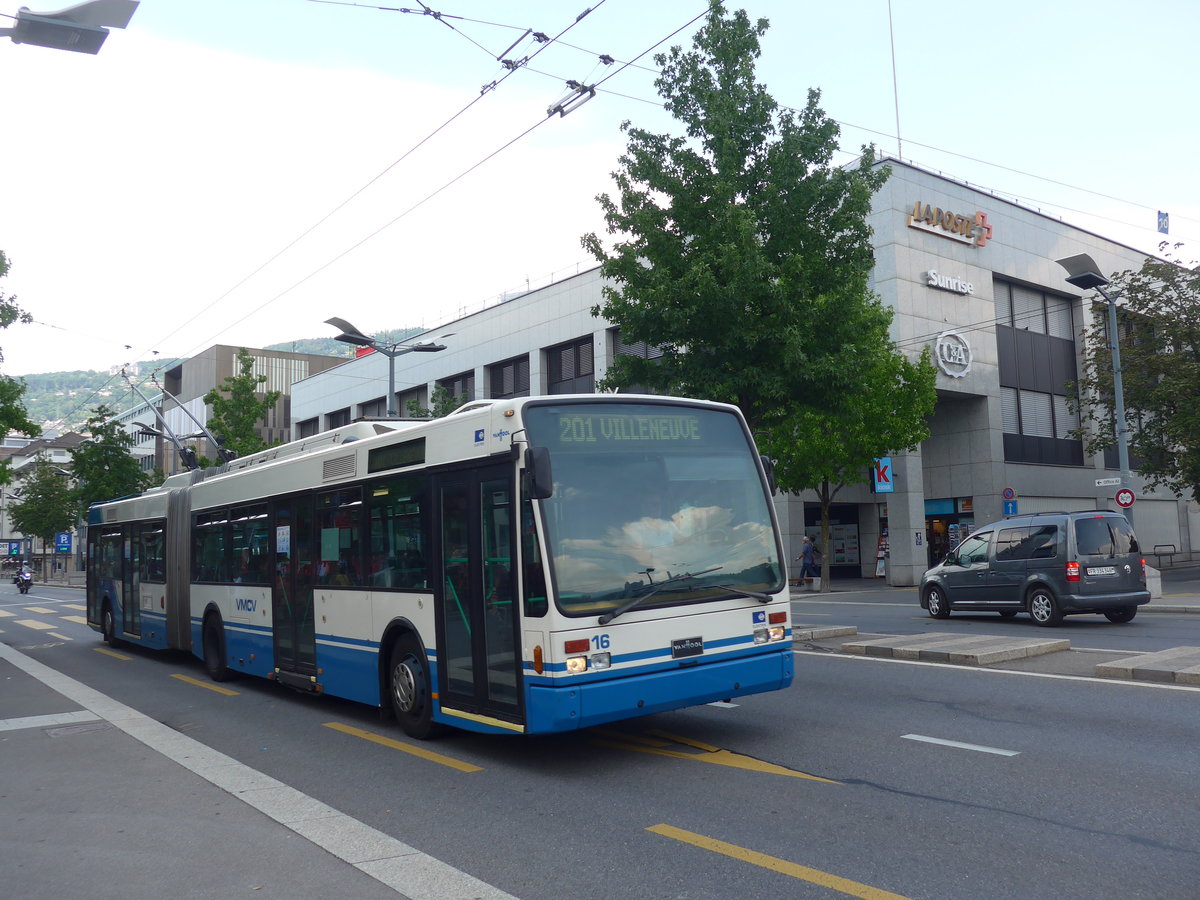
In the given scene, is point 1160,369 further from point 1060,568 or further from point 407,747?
point 407,747

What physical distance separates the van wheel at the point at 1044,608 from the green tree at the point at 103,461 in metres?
41.2

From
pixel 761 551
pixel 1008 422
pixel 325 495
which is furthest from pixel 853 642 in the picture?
pixel 1008 422

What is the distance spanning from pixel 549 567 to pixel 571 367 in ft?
117

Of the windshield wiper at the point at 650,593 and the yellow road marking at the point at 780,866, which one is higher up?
the windshield wiper at the point at 650,593

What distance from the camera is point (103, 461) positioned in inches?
1823

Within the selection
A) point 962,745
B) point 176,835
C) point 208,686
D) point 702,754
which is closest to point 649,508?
point 702,754

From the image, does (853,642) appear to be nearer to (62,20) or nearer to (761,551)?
A: (761,551)

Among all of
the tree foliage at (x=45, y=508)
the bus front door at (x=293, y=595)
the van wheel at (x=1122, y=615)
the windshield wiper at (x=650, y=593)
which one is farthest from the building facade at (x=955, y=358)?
the tree foliage at (x=45, y=508)

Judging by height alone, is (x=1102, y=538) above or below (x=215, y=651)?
above

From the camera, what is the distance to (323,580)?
33.4 feet

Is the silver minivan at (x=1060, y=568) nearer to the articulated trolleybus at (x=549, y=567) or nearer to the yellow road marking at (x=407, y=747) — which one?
the articulated trolleybus at (x=549, y=567)

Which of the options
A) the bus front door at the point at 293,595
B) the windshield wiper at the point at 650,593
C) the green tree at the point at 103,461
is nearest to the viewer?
the windshield wiper at the point at 650,593

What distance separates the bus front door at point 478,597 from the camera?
7246mm

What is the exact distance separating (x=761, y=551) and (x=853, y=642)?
6608 mm
